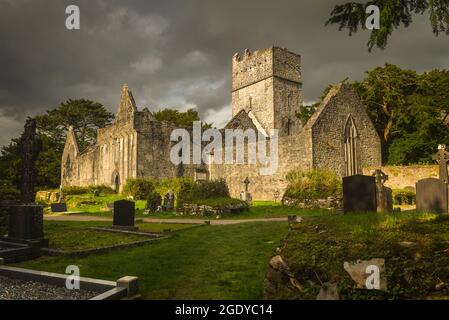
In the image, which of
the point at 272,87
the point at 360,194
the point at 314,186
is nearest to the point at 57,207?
the point at 314,186

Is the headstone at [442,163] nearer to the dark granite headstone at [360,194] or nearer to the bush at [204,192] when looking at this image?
the dark granite headstone at [360,194]

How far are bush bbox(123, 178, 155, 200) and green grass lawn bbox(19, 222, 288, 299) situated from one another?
1674 centimetres

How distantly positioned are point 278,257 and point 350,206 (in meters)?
5.58

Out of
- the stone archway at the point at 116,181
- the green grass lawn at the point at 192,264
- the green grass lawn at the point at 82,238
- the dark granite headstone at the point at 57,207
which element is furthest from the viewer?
the stone archway at the point at 116,181

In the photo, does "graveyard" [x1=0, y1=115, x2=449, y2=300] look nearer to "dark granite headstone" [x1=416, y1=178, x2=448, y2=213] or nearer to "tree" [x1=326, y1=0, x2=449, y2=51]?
"dark granite headstone" [x1=416, y1=178, x2=448, y2=213]

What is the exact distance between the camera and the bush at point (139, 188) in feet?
87.2

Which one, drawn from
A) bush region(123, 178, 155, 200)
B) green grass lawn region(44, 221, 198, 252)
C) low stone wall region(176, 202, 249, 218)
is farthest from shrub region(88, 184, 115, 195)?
green grass lawn region(44, 221, 198, 252)

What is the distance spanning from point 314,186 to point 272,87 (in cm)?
3254

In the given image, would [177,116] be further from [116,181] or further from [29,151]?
[29,151]

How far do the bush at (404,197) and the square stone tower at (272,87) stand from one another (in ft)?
93.5

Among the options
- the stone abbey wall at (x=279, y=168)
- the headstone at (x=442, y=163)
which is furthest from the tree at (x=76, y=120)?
the headstone at (x=442, y=163)

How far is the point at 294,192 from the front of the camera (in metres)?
18.4

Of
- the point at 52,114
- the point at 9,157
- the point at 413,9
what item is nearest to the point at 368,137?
the point at 413,9

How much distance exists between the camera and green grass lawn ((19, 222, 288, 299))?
521cm
